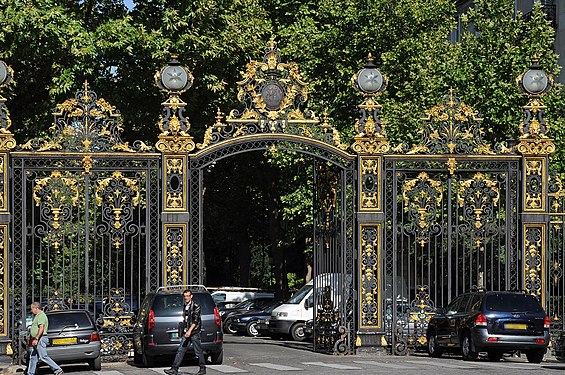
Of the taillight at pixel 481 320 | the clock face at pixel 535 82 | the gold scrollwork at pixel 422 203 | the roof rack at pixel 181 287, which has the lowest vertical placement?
Result: the taillight at pixel 481 320

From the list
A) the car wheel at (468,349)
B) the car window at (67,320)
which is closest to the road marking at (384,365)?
the car wheel at (468,349)

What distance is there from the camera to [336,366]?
22.5m

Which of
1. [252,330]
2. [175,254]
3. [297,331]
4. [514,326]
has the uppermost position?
[175,254]

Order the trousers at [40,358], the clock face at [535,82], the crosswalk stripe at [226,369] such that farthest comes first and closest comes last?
the clock face at [535,82], the crosswalk stripe at [226,369], the trousers at [40,358]

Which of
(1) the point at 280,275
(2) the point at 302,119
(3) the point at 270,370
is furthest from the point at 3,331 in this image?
(1) the point at 280,275

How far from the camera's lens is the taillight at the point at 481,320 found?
24469 millimetres

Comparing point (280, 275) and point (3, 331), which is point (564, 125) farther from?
point (3, 331)

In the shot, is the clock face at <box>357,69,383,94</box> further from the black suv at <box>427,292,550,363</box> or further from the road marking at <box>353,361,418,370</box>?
the road marking at <box>353,361,418,370</box>

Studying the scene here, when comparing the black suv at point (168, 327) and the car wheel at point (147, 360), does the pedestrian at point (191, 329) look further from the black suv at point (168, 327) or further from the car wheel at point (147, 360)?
the car wheel at point (147, 360)

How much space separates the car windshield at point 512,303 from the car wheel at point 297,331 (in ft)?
38.3

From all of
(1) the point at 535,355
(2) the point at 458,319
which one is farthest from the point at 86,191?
(1) the point at 535,355

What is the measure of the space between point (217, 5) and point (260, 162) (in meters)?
14.0

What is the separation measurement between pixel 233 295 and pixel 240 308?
15.3 feet

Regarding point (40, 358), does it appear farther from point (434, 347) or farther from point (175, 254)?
point (434, 347)
